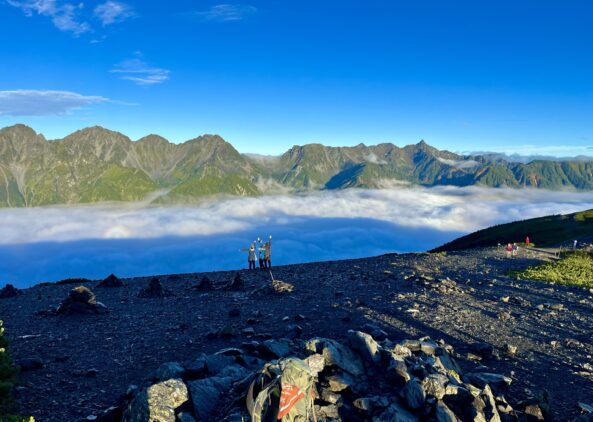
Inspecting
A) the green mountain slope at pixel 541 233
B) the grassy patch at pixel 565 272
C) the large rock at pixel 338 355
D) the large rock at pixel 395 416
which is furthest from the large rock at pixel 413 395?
the green mountain slope at pixel 541 233

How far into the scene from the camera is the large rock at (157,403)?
1210 centimetres

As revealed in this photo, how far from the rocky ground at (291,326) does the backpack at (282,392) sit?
26.3 feet

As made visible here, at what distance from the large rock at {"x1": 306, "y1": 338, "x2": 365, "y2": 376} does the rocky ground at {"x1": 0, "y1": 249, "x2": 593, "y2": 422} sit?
6.63m

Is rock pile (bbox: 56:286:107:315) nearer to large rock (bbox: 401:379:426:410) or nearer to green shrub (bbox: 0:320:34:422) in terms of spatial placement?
green shrub (bbox: 0:320:34:422)

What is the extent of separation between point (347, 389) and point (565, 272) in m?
42.0

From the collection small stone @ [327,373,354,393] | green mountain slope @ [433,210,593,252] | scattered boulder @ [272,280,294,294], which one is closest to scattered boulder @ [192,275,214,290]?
scattered boulder @ [272,280,294,294]

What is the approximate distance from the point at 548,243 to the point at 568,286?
47749 mm

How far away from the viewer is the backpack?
1029 cm

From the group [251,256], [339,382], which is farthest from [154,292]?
[339,382]

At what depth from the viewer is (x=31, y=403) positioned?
15.8m

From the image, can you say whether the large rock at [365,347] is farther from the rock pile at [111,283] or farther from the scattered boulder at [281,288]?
the rock pile at [111,283]

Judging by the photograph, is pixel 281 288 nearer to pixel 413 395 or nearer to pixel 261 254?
pixel 261 254

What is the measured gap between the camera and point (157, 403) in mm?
12289

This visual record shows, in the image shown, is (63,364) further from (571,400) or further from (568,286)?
(568,286)
